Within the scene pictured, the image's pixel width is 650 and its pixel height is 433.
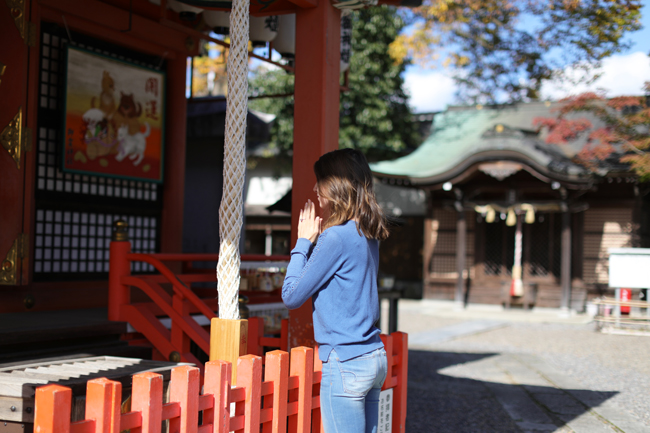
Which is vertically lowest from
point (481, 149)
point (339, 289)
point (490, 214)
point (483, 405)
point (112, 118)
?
point (483, 405)

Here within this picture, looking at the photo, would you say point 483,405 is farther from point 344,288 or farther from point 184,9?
point 184,9

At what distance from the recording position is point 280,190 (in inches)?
827

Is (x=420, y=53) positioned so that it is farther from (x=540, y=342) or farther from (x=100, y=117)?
(x=100, y=117)

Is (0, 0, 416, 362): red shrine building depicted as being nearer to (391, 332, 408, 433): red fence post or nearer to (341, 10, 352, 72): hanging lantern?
(341, 10, 352, 72): hanging lantern

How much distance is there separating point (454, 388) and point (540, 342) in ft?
15.0

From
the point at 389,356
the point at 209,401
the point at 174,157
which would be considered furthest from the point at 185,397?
the point at 174,157

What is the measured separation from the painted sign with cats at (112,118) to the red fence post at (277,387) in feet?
13.7

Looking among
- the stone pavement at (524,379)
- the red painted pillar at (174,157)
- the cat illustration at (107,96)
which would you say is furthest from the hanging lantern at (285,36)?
the stone pavement at (524,379)

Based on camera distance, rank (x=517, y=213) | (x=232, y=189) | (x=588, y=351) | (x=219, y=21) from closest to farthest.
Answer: (x=232, y=189) → (x=219, y=21) → (x=588, y=351) → (x=517, y=213)

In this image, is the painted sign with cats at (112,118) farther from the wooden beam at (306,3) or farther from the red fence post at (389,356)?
the red fence post at (389,356)

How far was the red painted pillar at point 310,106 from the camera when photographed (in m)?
4.02

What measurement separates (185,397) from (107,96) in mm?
4994

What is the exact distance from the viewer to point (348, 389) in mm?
2289

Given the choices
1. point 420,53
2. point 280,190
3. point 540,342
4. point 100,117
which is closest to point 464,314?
point 540,342
